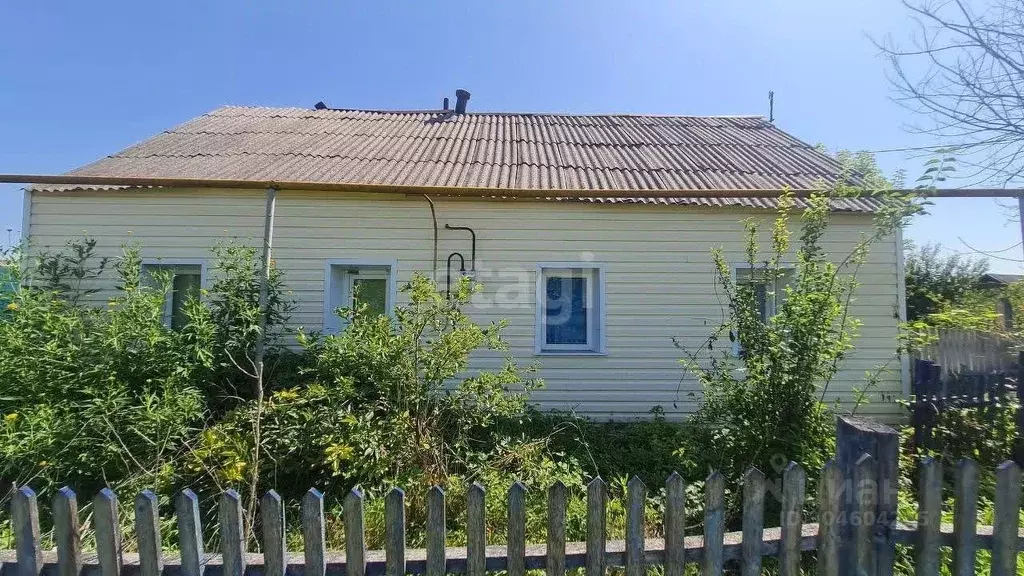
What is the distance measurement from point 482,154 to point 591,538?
18.9 feet

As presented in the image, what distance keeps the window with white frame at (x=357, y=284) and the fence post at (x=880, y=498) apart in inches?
184

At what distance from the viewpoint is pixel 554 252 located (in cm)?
554

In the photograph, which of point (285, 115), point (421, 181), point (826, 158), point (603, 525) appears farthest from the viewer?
point (285, 115)

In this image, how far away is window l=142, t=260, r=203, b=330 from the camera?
531cm

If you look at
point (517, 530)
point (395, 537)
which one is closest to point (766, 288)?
point (517, 530)

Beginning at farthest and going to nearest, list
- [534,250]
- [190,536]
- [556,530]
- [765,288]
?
[534,250]
[765,288]
[556,530]
[190,536]

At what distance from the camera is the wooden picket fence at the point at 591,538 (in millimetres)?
1709

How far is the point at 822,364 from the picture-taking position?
3.01 metres

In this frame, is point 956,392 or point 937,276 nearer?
point 956,392

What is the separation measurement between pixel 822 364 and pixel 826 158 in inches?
202

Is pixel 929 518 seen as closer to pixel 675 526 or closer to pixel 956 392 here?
pixel 675 526

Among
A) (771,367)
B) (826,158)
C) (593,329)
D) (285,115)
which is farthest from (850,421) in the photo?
(285,115)

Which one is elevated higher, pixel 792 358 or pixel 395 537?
pixel 792 358

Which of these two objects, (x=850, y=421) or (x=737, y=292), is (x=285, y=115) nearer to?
(x=737, y=292)
